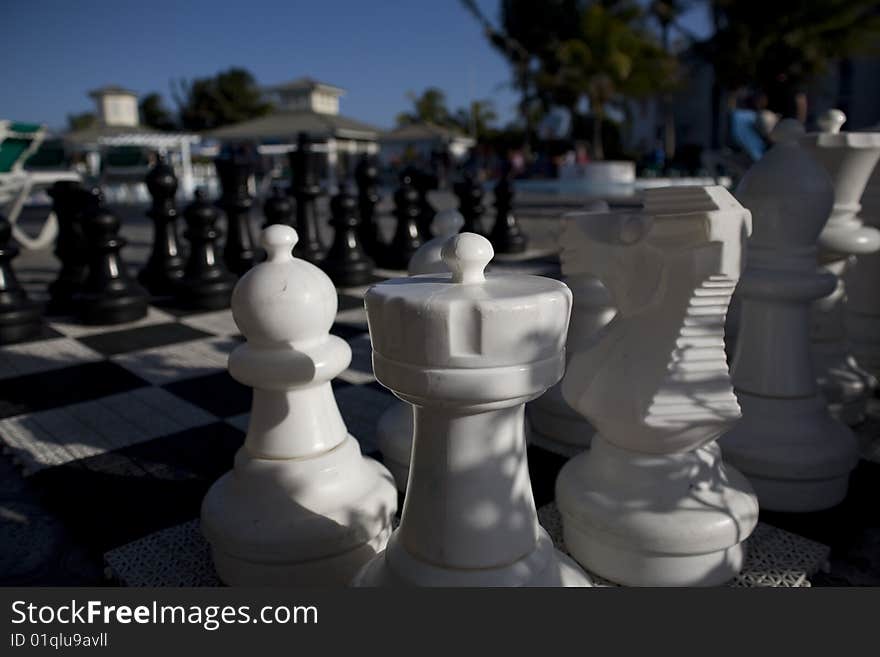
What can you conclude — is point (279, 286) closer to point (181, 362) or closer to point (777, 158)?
point (777, 158)

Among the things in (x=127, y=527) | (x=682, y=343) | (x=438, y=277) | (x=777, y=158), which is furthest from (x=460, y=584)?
(x=777, y=158)

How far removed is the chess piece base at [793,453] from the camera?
127 centimetres

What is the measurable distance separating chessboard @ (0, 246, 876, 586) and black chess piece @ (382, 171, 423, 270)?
1.16 meters

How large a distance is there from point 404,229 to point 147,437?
95.6 inches

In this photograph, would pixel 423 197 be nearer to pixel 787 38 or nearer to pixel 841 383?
pixel 841 383

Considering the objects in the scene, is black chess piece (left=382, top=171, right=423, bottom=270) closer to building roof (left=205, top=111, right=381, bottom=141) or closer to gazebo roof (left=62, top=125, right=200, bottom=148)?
gazebo roof (left=62, top=125, right=200, bottom=148)

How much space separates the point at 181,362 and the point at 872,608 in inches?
80.6

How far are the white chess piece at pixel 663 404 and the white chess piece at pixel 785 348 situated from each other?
23cm

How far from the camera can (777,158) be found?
4.17ft

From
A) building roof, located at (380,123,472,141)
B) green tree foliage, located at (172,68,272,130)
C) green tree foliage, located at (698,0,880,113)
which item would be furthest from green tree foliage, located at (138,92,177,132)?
green tree foliage, located at (698,0,880,113)

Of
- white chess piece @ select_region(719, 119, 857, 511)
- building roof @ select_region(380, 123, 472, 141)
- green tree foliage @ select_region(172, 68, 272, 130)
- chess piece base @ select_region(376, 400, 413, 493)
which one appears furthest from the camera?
green tree foliage @ select_region(172, 68, 272, 130)

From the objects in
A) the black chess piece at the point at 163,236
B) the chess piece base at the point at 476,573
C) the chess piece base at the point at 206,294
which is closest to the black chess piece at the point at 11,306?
the chess piece base at the point at 206,294

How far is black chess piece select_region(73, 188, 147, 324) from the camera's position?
2.75 m

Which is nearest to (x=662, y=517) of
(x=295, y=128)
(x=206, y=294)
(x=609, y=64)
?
(x=206, y=294)
